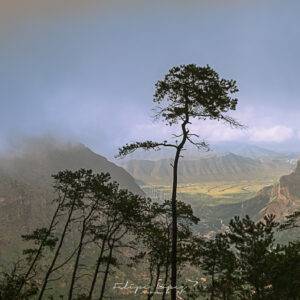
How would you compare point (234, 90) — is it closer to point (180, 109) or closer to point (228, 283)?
point (180, 109)

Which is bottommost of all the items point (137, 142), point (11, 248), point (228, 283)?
point (11, 248)

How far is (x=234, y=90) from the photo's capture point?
16.5 m

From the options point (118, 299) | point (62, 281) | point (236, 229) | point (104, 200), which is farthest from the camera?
point (62, 281)

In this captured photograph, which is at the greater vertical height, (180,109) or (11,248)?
(180,109)

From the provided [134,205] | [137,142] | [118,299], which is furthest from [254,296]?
[118,299]

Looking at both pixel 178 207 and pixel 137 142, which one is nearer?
pixel 137 142

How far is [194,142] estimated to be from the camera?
1680cm

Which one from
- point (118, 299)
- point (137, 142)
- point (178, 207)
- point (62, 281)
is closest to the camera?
point (137, 142)

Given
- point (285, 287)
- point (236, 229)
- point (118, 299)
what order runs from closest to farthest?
point (285, 287), point (236, 229), point (118, 299)

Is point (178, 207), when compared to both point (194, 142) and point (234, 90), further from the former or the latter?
point (234, 90)

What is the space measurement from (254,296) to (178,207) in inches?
382

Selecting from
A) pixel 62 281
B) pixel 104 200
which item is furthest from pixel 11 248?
pixel 104 200

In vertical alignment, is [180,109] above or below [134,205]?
above

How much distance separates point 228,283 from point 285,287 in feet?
15.4
